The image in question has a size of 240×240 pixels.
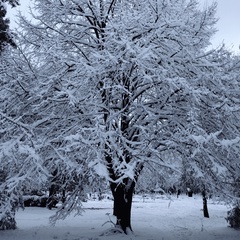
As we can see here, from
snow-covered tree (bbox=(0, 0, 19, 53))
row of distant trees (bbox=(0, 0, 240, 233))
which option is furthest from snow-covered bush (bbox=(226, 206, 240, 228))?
snow-covered tree (bbox=(0, 0, 19, 53))

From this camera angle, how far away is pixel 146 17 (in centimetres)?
792

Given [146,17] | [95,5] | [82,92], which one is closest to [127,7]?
[95,5]

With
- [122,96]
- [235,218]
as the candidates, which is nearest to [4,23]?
[122,96]

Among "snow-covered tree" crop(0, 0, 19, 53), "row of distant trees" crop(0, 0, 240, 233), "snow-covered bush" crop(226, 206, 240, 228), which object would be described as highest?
"snow-covered tree" crop(0, 0, 19, 53)

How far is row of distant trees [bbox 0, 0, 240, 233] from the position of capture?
726cm

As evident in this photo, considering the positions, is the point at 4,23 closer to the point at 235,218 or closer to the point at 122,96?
the point at 122,96

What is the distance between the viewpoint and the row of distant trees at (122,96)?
726 cm

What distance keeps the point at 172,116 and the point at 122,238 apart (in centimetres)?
393

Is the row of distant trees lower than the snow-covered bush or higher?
higher

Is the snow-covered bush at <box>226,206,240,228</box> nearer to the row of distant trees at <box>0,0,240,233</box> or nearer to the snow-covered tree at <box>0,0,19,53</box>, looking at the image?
the row of distant trees at <box>0,0,240,233</box>

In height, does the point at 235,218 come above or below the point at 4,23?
below

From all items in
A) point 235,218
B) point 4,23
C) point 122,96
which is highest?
point 4,23

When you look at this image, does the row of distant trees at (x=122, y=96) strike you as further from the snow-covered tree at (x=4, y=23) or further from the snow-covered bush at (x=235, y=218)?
the snow-covered bush at (x=235, y=218)

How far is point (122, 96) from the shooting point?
28.9ft
